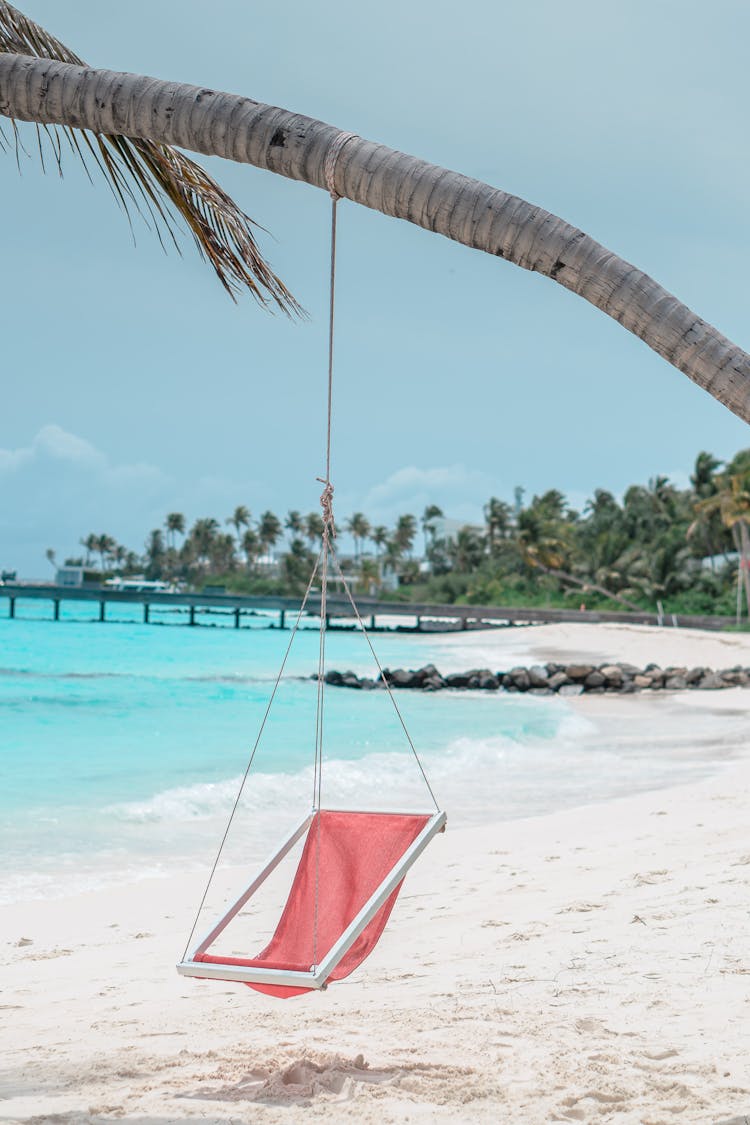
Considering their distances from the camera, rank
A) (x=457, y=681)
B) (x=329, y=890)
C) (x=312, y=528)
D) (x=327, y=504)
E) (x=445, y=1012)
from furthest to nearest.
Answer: (x=312, y=528), (x=457, y=681), (x=327, y=504), (x=329, y=890), (x=445, y=1012)

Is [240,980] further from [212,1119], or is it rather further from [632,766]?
[632,766]

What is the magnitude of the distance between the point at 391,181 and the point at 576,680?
1773cm

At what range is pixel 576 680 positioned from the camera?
63.7ft

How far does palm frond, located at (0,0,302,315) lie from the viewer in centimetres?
326

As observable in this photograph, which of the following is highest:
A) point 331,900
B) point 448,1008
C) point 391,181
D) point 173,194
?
point 173,194

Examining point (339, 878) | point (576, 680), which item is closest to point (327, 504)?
point (339, 878)

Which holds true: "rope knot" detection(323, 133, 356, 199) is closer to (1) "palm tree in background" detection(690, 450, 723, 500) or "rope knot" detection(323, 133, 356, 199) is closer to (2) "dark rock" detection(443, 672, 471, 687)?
(2) "dark rock" detection(443, 672, 471, 687)

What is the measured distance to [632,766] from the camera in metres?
9.25

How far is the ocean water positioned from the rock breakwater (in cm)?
88

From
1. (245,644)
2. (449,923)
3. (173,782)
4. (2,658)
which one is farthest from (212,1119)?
(245,644)

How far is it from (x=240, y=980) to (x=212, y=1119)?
315mm

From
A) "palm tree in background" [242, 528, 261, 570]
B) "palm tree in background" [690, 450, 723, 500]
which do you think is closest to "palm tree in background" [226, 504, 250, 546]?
"palm tree in background" [242, 528, 261, 570]

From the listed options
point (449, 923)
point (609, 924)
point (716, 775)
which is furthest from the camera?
point (716, 775)

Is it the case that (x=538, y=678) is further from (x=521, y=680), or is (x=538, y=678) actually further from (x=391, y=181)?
(x=391, y=181)
